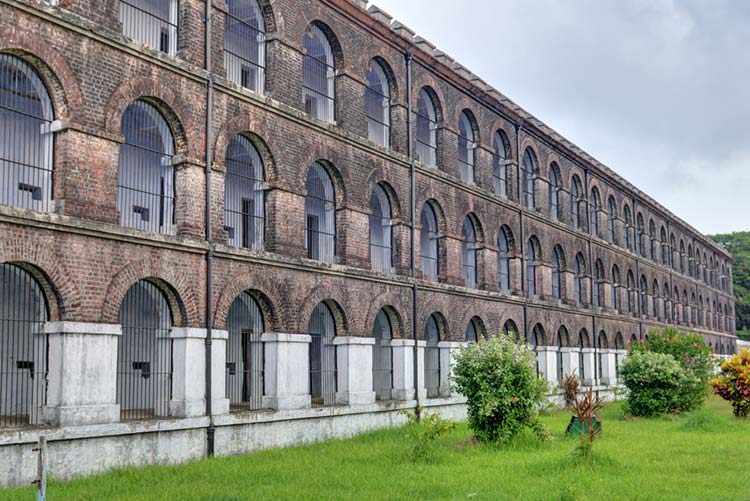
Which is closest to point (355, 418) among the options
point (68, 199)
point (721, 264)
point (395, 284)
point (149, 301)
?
point (395, 284)

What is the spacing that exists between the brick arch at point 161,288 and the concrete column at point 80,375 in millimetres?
459

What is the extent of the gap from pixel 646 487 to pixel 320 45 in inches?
568

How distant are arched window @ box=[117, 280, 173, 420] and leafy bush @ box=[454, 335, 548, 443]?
6649mm

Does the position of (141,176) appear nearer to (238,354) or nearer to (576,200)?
(238,354)

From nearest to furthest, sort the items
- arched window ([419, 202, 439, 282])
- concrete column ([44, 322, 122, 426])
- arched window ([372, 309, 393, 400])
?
concrete column ([44, 322, 122, 426])
arched window ([372, 309, 393, 400])
arched window ([419, 202, 439, 282])

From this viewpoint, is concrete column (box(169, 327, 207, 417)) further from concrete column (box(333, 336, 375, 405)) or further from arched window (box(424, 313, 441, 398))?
arched window (box(424, 313, 441, 398))

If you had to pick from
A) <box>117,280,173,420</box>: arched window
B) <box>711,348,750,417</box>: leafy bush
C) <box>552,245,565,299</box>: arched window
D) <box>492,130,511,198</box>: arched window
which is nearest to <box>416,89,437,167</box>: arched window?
<box>492,130,511,198</box>: arched window

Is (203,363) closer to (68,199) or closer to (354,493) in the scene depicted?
(68,199)

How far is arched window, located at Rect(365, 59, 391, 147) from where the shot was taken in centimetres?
2348

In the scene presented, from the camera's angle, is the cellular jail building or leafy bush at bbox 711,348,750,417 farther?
leafy bush at bbox 711,348,750,417

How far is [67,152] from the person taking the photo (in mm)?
13992

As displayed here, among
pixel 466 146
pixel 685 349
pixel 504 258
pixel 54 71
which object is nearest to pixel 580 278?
pixel 685 349

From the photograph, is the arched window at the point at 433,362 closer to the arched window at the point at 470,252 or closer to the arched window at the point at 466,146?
the arched window at the point at 470,252

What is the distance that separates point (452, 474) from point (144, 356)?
27.7 ft
